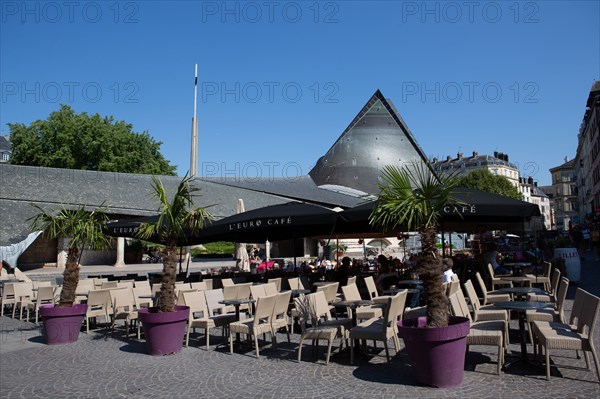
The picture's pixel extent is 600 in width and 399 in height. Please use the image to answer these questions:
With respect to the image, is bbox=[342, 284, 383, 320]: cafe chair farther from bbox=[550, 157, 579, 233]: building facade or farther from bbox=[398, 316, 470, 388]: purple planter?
bbox=[550, 157, 579, 233]: building facade

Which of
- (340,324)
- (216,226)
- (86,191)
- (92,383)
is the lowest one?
(92,383)

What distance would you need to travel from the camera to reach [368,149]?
7512 centimetres

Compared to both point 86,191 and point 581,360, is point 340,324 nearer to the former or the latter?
point 581,360

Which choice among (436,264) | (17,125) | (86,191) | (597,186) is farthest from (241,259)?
(597,186)

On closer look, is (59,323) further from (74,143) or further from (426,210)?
(74,143)

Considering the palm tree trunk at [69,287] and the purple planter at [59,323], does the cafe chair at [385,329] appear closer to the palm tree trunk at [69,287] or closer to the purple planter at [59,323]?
the purple planter at [59,323]

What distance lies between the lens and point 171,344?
7.51m

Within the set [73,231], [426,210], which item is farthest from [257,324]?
[73,231]

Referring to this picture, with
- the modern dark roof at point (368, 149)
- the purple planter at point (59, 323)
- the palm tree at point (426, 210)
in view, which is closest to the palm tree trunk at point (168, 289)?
the purple planter at point (59, 323)

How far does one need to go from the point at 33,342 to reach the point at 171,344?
2954mm

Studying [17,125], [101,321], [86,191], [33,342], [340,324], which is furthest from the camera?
[17,125]

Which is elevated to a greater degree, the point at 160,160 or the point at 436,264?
the point at 160,160

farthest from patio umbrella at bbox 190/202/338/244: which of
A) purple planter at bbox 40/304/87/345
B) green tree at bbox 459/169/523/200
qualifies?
green tree at bbox 459/169/523/200

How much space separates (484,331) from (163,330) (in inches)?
172
